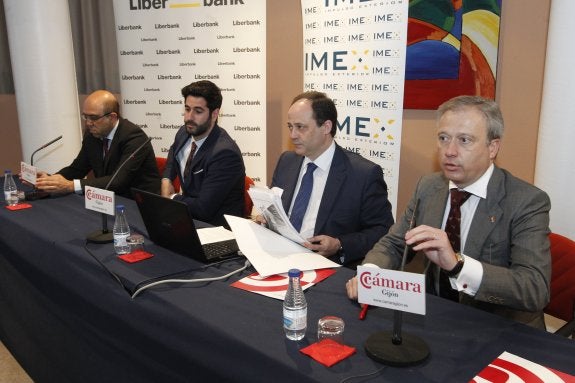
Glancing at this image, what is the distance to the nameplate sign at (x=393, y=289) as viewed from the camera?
1.05 m

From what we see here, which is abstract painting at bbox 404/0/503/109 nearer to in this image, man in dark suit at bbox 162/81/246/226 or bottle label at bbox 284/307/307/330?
man in dark suit at bbox 162/81/246/226

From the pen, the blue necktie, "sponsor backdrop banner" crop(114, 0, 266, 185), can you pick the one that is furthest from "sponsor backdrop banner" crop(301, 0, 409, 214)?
the pen

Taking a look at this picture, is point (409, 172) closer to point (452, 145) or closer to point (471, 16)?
point (471, 16)

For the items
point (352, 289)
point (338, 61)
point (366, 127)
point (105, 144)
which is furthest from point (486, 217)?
point (105, 144)

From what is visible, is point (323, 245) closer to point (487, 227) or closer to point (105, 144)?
point (487, 227)

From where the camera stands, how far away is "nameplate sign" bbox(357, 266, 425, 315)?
3.44 feet

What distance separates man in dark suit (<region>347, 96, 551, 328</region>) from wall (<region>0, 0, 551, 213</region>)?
1.50m

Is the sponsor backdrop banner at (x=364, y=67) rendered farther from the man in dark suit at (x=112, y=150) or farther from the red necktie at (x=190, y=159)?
the man in dark suit at (x=112, y=150)

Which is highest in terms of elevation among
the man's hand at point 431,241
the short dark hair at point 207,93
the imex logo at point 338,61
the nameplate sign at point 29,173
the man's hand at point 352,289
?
the imex logo at point 338,61

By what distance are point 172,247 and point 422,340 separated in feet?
3.53

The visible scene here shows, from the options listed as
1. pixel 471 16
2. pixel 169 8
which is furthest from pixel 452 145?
→ pixel 169 8

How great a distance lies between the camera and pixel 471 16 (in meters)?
2.84

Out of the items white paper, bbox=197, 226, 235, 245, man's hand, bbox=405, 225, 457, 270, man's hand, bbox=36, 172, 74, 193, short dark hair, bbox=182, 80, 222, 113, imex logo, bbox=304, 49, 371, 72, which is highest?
imex logo, bbox=304, 49, 371, 72

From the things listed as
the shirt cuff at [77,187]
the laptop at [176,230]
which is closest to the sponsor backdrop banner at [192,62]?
the shirt cuff at [77,187]
